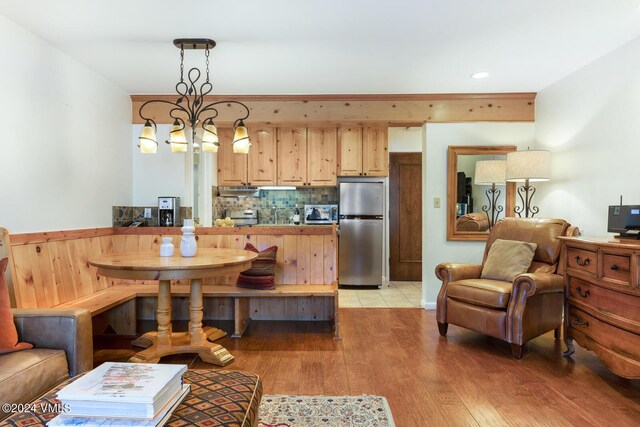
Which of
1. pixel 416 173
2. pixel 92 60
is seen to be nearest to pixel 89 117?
pixel 92 60

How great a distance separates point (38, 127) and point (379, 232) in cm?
393

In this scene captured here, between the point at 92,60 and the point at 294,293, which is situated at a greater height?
the point at 92,60

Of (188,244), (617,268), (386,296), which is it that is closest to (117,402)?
(188,244)

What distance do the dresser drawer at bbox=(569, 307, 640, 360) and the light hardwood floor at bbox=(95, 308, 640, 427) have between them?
26 cm

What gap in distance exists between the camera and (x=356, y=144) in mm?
5184

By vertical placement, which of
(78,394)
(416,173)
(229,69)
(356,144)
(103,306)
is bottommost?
(103,306)

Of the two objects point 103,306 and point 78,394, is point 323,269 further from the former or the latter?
point 78,394

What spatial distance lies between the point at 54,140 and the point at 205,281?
5.40 ft

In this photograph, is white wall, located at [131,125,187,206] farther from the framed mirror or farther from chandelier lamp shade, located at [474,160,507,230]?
chandelier lamp shade, located at [474,160,507,230]

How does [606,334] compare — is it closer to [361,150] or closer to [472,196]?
[472,196]

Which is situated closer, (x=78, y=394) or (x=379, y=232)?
(x=78, y=394)

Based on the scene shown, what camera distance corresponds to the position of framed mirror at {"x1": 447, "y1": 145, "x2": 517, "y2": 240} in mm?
3977

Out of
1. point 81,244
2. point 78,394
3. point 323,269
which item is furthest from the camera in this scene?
point 323,269

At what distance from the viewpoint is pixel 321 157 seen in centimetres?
516
